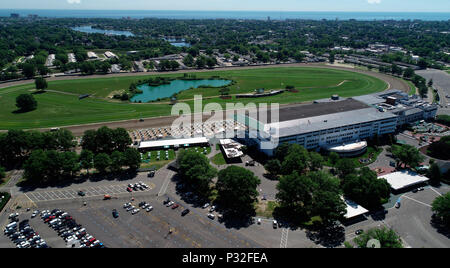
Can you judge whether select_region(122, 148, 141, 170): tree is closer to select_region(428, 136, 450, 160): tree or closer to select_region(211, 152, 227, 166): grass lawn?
select_region(211, 152, 227, 166): grass lawn

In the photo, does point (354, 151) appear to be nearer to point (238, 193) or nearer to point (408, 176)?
point (408, 176)

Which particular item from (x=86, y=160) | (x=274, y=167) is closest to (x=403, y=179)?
(x=274, y=167)

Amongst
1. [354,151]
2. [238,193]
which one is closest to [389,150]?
[354,151]

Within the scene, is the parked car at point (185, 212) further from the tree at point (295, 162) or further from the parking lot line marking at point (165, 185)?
the tree at point (295, 162)

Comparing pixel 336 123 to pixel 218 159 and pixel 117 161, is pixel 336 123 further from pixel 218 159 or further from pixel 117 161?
pixel 117 161

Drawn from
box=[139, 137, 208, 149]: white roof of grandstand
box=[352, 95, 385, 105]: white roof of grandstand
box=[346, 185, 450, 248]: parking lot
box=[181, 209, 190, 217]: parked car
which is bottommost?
box=[346, 185, 450, 248]: parking lot

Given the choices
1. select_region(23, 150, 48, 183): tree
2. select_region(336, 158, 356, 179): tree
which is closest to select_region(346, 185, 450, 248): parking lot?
select_region(336, 158, 356, 179): tree

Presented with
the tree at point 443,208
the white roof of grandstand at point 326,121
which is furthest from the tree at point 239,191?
the tree at point 443,208
